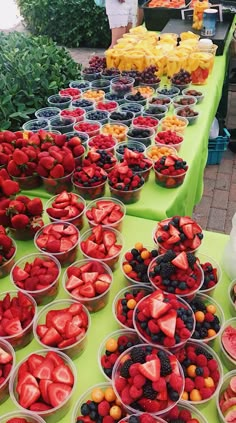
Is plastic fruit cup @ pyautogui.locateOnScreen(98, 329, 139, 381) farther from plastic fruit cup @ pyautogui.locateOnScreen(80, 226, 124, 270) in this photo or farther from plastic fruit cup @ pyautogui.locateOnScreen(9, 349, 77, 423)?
plastic fruit cup @ pyautogui.locateOnScreen(80, 226, 124, 270)

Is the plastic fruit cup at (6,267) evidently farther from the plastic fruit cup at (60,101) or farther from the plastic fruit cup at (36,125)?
the plastic fruit cup at (60,101)

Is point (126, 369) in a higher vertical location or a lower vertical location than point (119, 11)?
lower

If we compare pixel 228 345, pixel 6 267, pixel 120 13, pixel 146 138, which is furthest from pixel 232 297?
pixel 120 13

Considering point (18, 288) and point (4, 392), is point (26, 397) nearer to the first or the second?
point (4, 392)

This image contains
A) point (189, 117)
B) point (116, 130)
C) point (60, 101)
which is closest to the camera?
point (116, 130)

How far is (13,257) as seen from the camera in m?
1.42

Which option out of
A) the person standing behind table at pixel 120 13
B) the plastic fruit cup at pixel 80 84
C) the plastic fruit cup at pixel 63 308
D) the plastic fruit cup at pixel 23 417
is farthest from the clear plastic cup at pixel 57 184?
the person standing behind table at pixel 120 13

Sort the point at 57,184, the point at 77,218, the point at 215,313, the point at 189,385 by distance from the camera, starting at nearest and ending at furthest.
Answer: the point at 189,385, the point at 215,313, the point at 77,218, the point at 57,184

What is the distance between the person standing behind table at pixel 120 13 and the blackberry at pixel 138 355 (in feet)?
12.1

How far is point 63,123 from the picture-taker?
2.28 metres

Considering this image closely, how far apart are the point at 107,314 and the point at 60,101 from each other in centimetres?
170

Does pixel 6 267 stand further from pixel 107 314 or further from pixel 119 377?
pixel 119 377

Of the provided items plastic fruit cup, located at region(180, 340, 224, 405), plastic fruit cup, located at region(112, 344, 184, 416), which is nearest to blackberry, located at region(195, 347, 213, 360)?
plastic fruit cup, located at region(180, 340, 224, 405)

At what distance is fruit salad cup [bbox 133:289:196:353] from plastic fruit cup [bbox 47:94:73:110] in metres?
1.75
